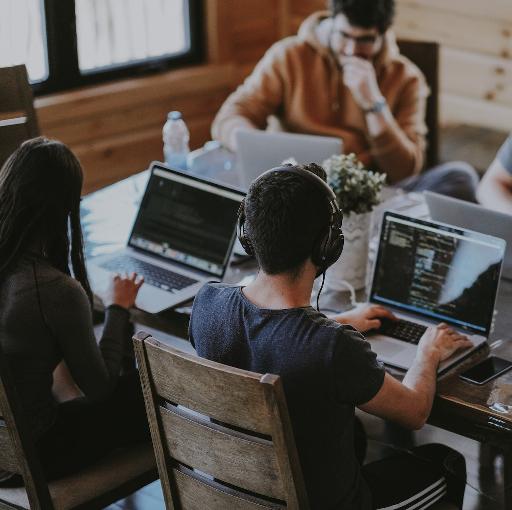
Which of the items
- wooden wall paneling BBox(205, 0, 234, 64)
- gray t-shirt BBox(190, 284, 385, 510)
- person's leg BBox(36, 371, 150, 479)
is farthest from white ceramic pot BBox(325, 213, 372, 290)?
wooden wall paneling BBox(205, 0, 234, 64)

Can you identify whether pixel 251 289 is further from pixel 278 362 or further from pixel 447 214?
pixel 447 214

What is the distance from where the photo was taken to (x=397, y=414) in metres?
1.73

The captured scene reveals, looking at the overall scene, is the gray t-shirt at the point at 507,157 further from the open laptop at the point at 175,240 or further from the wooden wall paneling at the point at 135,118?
the wooden wall paneling at the point at 135,118

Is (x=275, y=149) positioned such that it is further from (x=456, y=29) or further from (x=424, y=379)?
(x=456, y=29)

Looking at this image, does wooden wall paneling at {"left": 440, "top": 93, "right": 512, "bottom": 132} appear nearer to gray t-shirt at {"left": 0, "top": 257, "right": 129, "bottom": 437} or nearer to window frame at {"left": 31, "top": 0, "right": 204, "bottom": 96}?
window frame at {"left": 31, "top": 0, "right": 204, "bottom": 96}

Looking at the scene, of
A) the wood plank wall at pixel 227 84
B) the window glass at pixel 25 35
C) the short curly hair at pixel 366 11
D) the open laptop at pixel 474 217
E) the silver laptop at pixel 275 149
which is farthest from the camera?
the wood plank wall at pixel 227 84

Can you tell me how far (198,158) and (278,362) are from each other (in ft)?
5.59

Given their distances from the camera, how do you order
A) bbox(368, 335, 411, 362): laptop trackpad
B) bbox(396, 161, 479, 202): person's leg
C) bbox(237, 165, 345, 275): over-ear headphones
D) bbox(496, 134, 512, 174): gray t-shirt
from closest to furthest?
bbox(237, 165, 345, 275): over-ear headphones, bbox(368, 335, 411, 362): laptop trackpad, bbox(496, 134, 512, 174): gray t-shirt, bbox(396, 161, 479, 202): person's leg

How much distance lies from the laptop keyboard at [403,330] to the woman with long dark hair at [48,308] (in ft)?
2.02

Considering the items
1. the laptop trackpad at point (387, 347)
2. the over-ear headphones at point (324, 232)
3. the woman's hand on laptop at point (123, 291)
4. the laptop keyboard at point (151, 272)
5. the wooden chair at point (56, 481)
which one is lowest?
the wooden chair at point (56, 481)

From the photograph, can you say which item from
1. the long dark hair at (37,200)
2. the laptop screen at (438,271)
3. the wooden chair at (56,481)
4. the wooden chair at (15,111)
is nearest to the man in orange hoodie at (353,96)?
the wooden chair at (15,111)

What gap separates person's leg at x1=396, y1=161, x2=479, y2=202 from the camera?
338 centimetres

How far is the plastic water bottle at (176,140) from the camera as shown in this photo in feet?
10.1

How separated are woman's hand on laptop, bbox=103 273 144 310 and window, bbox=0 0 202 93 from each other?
2.05m
